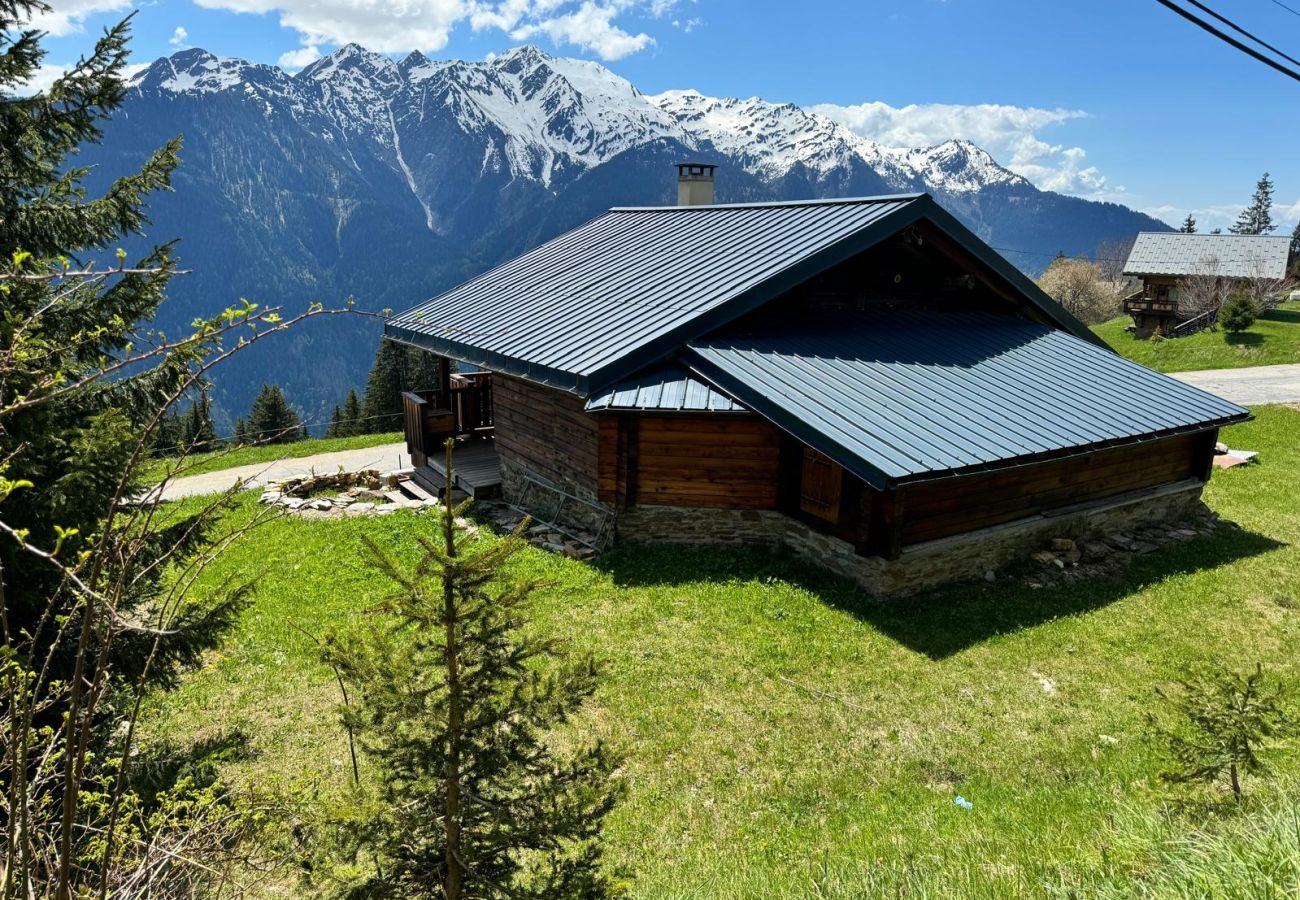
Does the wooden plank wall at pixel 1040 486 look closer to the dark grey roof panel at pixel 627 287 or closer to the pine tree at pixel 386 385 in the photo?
the dark grey roof panel at pixel 627 287

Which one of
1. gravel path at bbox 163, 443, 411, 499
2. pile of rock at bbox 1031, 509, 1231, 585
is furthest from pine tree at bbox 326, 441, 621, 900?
gravel path at bbox 163, 443, 411, 499

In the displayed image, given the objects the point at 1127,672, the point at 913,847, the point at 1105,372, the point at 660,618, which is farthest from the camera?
the point at 1105,372

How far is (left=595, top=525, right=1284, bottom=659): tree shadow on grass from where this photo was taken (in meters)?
10.1

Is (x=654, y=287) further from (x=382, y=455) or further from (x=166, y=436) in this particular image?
(x=166, y=436)

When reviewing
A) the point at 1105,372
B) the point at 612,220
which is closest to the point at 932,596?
the point at 1105,372

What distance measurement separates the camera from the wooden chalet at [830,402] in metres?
11.0

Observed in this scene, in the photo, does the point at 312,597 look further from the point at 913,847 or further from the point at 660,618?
the point at 913,847

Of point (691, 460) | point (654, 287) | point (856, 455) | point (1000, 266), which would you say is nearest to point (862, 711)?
point (856, 455)

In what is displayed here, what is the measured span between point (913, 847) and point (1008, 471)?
24.1 ft

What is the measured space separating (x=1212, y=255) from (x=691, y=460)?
169 ft

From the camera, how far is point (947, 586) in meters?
11.3

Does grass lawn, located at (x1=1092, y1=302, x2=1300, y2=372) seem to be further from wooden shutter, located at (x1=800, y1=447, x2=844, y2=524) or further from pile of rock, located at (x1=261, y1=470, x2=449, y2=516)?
pile of rock, located at (x1=261, y1=470, x2=449, y2=516)

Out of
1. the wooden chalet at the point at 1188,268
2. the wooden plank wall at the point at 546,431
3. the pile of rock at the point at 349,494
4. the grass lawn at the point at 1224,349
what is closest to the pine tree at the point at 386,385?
the pile of rock at the point at 349,494

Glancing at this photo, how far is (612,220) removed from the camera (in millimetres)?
20234
